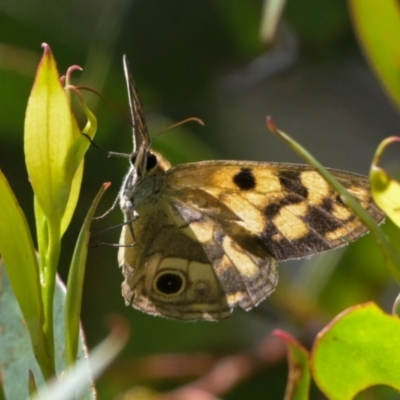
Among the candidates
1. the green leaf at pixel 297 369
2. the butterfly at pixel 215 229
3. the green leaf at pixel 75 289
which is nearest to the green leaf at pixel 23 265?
the green leaf at pixel 75 289

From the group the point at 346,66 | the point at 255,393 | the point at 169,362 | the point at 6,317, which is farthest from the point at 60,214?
the point at 346,66

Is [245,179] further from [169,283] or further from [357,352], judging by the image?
[357,352]

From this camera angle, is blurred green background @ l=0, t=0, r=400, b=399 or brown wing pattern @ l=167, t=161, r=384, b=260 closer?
brown wing pattern @ l=167, t=161, r=384, b=260

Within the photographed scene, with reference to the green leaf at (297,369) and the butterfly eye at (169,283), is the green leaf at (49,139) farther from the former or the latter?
the butterfly eye at (169,283)

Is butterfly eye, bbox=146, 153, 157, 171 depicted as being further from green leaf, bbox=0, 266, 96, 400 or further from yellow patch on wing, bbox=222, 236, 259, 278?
green leaf, bbox=0, 266, 96, 400

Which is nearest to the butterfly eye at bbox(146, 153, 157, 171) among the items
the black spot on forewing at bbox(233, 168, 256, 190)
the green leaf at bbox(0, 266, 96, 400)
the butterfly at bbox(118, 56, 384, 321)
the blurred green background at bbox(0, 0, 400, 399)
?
the butterfly at bbox(118, 56, 384, 321)

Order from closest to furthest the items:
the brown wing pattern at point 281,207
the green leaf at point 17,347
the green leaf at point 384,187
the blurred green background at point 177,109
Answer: the green leaf at point 384,187 → the green leaf at point 17,347 → the brown wing pattern at point 281,207 → the blurred green background at point 177,109
